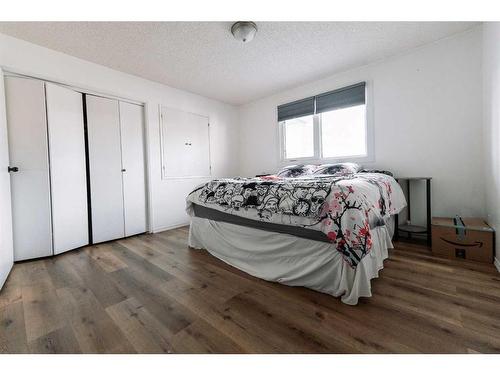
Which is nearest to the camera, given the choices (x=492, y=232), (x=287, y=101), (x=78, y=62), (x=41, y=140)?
(x=492, y=232)

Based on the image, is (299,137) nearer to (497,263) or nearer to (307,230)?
(307,230)

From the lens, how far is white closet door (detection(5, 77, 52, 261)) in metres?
2.17

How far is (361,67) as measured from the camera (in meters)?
2.97

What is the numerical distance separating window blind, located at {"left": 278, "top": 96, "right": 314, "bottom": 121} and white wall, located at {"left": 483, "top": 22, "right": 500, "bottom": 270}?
192cm

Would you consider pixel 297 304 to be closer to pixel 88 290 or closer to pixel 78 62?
pixel 88 290

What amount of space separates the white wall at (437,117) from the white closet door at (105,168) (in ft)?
11.0

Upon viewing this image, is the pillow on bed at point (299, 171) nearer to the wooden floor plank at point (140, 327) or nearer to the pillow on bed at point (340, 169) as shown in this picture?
the pillow on bed at point (340, 169)

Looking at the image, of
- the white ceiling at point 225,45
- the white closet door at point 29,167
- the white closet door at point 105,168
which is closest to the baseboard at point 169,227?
the white closet door at point 105,168

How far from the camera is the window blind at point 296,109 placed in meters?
3.51

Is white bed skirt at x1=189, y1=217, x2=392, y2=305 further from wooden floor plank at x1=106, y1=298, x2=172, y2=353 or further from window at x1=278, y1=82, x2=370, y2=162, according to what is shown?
window at x1=278, y1=82, x2=370, y2=162

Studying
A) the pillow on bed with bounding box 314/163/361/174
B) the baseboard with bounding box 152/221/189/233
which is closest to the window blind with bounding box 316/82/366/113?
the pillow on bed with bounding box 314/163/361/174

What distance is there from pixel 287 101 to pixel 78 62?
118 inches
